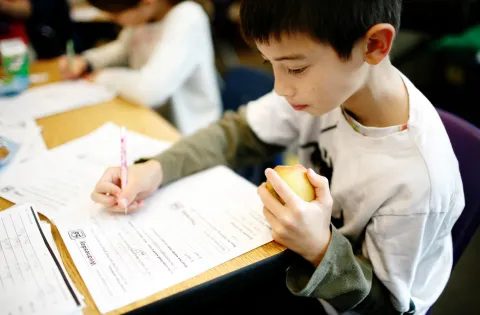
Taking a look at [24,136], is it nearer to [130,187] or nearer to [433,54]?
[130,187]

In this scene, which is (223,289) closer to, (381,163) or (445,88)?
(381,163)

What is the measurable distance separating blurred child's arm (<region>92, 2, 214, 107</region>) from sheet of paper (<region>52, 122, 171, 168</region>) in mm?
253

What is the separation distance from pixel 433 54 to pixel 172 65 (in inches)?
71.6

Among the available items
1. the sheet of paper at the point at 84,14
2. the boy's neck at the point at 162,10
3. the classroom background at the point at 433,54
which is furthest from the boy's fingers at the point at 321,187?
the sheet of paper at the point at 84,14

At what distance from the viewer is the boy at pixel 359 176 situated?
0.63m

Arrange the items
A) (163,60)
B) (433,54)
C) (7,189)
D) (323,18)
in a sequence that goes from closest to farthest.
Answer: (323,18) < (7,189) < (163,60) < (433,54)

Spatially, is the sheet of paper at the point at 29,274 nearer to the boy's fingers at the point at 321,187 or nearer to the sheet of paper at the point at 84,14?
the boy's fingers at the point at 321,187

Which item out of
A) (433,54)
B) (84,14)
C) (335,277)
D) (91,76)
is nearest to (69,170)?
(335,277)

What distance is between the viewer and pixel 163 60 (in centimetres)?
139

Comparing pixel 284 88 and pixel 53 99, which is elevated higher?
pixel 284 88

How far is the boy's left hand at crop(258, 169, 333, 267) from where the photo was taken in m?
0.62

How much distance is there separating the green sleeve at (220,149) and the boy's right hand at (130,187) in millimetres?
46

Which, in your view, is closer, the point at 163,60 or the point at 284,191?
the point at 284,191

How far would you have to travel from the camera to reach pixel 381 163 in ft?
2.37
